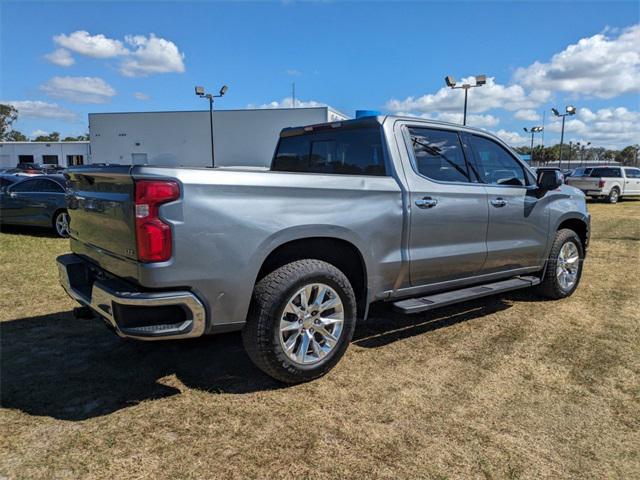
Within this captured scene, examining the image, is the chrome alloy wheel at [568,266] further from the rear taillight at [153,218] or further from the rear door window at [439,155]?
the rear taillight at [153,218]

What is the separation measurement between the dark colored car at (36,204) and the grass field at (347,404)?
213 inches

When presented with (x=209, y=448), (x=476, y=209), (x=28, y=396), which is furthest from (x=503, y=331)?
(x=28, y=396)

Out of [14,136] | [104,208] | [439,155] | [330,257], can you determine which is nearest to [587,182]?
[439,155]

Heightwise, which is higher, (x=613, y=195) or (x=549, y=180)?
(x=549, y=180)

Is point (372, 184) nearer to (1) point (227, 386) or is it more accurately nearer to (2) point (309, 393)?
(2) point (309, 393)

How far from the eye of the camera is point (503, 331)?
4.63 m

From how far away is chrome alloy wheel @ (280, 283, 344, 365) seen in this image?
10.8 ft

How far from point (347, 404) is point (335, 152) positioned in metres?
2.27

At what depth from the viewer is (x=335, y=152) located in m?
4.47

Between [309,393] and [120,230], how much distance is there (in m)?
1.63

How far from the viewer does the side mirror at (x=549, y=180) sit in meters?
4.99

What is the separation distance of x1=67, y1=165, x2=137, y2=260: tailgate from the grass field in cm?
100

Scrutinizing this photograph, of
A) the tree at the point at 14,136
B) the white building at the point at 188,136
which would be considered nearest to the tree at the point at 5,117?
the tree at the point at 14,136

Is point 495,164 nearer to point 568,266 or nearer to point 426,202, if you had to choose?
point 426,202
